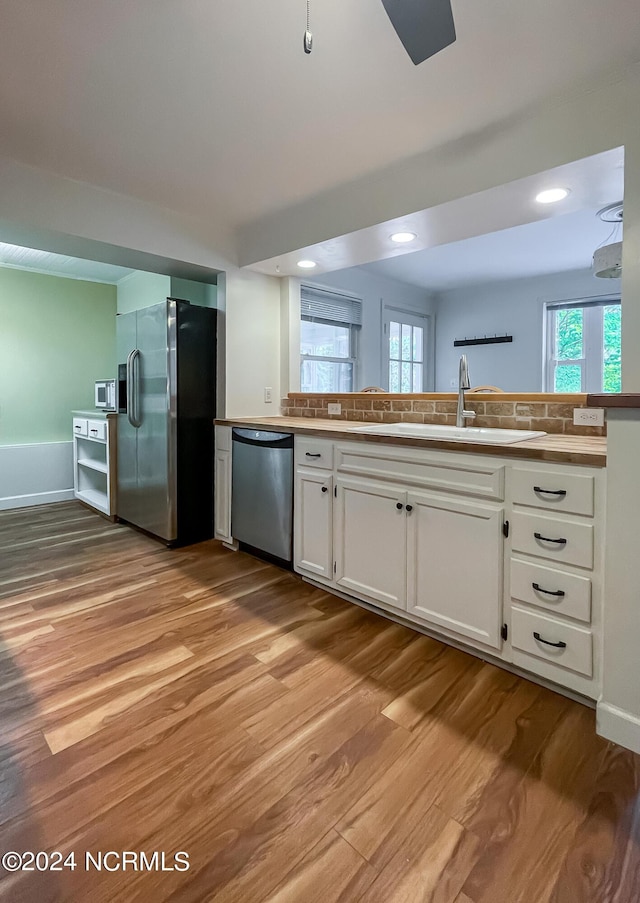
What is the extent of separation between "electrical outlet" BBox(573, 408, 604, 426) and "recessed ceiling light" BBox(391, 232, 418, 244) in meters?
1.38

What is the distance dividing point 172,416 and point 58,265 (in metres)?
2.46

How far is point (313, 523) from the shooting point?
260 cm

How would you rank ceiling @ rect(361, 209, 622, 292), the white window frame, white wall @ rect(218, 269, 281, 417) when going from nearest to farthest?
white wall @ rect(218, 269, 281, 417) → ceiling @ rect(361, 209, 622, 292) → the white window frame

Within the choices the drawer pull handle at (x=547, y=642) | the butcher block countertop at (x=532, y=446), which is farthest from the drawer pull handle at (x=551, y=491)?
the drawer pull handle at (x=547, y=642)

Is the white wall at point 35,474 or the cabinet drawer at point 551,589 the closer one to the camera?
the cabinet drawer at point 551,589

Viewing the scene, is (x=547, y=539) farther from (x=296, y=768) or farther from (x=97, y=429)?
(x=97, y=429)

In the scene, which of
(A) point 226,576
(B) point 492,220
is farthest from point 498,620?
(B) point 492,220

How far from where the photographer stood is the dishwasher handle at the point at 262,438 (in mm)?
2783

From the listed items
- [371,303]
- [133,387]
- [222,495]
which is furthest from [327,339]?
[222,495]

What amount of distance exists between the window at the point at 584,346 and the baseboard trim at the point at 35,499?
18.2 feet

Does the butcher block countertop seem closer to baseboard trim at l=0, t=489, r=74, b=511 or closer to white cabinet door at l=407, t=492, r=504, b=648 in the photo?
white cabinet door at l=407, t=492, r=504, b=648

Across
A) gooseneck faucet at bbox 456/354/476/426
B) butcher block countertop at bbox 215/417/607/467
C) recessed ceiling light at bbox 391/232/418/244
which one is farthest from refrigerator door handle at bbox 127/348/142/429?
gooseneck faucet at bbox 456/354/476/426

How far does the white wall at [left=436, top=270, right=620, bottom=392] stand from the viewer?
5.15 metres

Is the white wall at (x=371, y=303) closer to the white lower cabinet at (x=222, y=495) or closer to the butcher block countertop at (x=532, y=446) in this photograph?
the white lower cabinet at (x=222, y=495)
